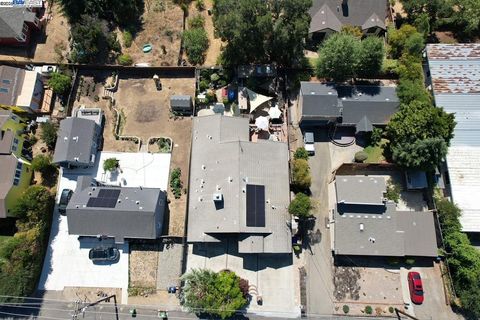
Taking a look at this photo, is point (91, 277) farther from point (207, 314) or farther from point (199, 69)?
point (199, 69)

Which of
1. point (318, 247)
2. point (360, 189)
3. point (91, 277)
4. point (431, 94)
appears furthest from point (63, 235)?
point (431, 94)

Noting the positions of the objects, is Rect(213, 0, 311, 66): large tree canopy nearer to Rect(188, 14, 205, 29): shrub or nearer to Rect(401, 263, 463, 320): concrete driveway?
Rect(188, 14, 205, 29): shrub

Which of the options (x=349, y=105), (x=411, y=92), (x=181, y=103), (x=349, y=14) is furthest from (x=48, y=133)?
(x=411, y=92)

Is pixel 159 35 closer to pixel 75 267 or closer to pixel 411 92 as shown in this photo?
pixel 75 267

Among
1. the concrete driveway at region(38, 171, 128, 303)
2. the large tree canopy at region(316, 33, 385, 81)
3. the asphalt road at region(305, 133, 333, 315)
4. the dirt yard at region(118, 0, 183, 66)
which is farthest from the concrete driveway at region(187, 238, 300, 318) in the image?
the dirt yard at region(118, 0, 183, 66)

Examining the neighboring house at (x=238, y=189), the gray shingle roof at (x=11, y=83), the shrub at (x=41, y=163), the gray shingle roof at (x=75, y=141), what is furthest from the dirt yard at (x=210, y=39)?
the gray shingle roof at (x=11, y=83)
